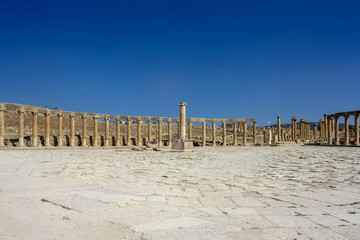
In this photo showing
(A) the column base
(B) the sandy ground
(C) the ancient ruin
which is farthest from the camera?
(C) the ancient ruin

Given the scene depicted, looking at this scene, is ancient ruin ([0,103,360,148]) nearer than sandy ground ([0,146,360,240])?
No

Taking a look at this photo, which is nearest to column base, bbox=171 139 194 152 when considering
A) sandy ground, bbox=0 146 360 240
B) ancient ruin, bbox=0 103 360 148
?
ancient ruin, bbox=0 103 360 148

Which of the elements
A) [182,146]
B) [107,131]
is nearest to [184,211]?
[182,146]

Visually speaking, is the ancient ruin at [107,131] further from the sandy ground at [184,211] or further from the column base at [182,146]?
the sandy ground at [184,211]

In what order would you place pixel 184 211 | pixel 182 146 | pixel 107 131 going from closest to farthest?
pixel 184 211
pixel 182 146
pixel 107 131

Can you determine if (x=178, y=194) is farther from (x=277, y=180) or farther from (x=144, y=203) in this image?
(x=277, y=180)

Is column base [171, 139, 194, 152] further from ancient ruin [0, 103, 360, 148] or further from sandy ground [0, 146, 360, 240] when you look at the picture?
sandy ground [0, 146, 360, 240]

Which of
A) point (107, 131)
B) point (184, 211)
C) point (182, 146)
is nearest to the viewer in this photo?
point (184, 211)

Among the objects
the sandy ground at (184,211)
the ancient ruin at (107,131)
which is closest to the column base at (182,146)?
the ancient ruin at (107,131)

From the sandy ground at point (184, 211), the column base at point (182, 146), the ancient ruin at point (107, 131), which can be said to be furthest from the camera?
the ancient ruin at point (107, 131)

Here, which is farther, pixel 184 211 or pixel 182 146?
pixel 182 146

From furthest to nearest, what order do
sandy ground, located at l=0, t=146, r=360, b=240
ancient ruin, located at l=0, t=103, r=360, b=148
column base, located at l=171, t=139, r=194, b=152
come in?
ancient ruin, located at l=0, t=103, r=360, b=148, column base, located at l=171, t=139, r=194, b=152, sandy ground, located at l=0, t=146, r=360, b=240

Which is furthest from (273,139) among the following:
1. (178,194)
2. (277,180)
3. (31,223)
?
(31,223)

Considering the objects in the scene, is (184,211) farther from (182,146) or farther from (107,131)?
(107,131)
